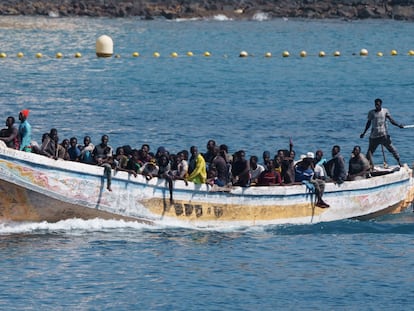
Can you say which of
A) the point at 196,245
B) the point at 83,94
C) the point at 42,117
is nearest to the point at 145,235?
the point at 196,245

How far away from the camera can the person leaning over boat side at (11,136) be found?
100 ft

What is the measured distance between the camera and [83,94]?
69.9m

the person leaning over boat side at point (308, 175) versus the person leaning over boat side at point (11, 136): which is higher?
the person leaning over boat side at point (11, 136)

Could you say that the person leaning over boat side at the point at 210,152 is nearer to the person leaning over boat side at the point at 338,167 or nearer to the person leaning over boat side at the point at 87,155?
the person leaning over boat side at the point at 87,155

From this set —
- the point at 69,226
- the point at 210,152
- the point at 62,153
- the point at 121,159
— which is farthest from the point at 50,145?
the point at 210,152

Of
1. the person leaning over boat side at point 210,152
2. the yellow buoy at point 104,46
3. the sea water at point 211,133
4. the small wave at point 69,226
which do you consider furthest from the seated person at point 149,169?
the yellow buoy at point 104,46

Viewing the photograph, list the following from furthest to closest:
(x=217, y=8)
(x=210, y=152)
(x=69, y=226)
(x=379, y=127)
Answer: (x=217, y=8) → (x=379, y=127) → (x=210, y=152) → (x=69, y=226)

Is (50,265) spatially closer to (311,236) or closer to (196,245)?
(196,245)

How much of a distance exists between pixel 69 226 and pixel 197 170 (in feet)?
11.3

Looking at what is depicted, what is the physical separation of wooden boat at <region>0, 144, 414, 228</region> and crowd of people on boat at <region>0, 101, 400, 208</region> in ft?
0.86

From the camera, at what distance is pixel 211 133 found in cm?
5344

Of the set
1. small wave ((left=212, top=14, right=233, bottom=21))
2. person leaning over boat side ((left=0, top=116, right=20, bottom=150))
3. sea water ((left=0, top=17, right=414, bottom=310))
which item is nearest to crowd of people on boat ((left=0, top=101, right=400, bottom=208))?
person leaning over boat side ((left=0, top=116, right=20, bottom=150))

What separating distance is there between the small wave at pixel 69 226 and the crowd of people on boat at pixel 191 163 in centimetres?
124

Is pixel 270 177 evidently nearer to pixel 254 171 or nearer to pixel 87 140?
pixel 254 171
